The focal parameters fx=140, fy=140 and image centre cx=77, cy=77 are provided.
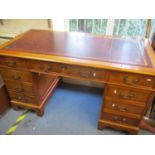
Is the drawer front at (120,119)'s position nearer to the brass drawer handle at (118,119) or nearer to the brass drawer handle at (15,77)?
the brass drawer handle at (118,119)

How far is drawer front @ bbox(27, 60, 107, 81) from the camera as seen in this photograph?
1103 mm

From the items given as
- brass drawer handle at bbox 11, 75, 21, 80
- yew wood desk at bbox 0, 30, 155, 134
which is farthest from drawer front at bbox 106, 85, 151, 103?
brass drawer handle at bbox 11, 75, 21, 80

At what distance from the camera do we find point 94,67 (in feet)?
3.45

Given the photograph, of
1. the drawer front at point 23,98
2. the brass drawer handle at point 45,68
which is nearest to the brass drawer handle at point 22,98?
the drawer front at point 23,98

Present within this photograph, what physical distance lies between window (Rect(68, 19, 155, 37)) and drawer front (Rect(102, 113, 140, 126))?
3.22ft

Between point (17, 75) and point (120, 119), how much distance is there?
3.56ft

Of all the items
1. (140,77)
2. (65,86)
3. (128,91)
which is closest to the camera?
(140,77)

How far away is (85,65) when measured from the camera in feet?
3.45

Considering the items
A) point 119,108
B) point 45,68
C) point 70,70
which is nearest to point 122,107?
point 119,108

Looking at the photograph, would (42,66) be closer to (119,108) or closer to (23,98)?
(23,98)

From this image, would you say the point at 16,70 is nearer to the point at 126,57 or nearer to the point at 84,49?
the point at 84,49

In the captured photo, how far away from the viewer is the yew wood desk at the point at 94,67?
1.05 meters
